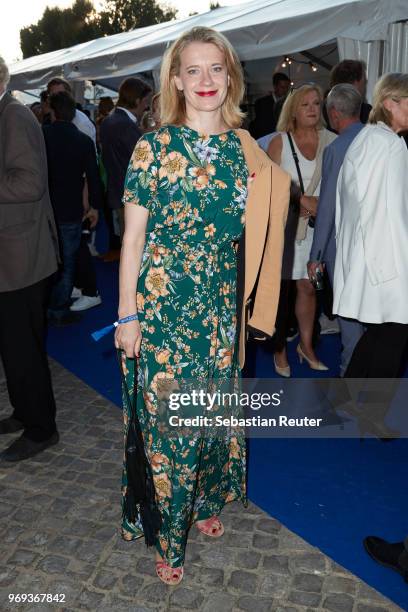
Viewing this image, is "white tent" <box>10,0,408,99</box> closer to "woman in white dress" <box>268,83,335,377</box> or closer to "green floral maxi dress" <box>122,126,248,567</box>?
"woman in white dress" <box>268,83,335,377</box>

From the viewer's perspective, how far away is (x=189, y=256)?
2.40 metres

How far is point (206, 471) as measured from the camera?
2.79 meters

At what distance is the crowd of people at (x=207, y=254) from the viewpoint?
2.33 meters

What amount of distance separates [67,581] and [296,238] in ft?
9.18

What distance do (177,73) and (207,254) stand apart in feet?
2.34

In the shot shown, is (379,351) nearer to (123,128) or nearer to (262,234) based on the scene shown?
(262,234)


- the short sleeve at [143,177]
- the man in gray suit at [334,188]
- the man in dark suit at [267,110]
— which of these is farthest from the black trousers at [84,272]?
the short sleeve at [143,177]

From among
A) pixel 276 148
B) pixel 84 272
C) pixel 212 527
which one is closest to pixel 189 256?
pixel 212 527

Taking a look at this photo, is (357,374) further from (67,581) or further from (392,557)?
(67,581)

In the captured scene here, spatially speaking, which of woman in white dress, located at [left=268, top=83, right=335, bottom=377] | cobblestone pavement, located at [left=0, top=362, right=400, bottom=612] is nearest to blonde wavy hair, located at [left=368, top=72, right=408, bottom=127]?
woman in white dress, located at [left=268, top=83, right=335, bottom=377]

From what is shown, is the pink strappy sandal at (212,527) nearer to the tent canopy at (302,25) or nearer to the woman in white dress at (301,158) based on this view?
the woman in white dress at (301,158)

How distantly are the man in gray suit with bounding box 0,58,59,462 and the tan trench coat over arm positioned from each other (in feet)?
4.02

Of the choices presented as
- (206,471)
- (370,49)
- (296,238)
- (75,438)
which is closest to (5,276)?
(75,438)

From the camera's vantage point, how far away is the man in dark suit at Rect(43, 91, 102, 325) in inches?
217
